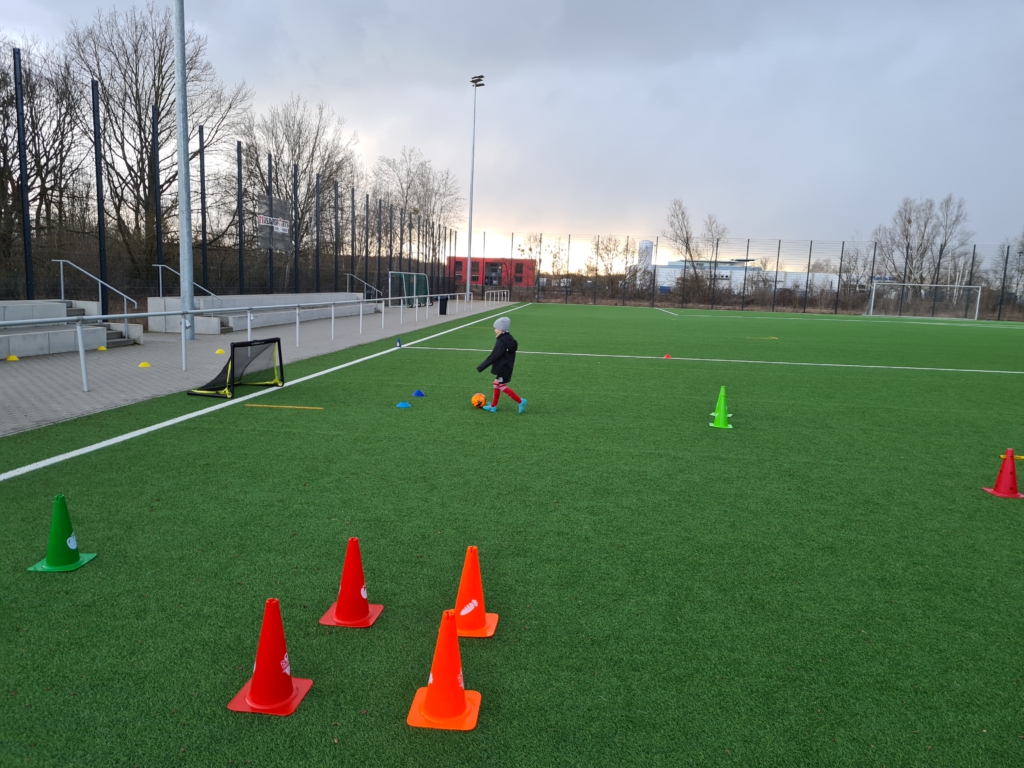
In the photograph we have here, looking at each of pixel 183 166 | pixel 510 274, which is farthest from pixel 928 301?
pixel 183 166

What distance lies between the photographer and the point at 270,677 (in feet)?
8.72

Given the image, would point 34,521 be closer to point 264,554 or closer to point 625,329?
point 264,554

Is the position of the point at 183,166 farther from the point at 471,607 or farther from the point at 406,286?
the point at 406,286

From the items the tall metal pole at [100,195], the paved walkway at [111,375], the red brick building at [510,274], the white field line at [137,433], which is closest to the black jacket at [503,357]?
the white field line at [137,433]

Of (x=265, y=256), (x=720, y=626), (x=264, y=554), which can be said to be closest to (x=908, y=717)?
(x=720, y=626)

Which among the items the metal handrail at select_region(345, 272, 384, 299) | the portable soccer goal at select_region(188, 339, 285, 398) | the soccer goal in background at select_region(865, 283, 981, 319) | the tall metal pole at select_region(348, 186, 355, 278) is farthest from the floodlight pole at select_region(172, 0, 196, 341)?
the soccer goal in background at select_region(865, 283, 981, 319)

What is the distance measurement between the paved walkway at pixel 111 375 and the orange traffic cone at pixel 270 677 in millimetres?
5909

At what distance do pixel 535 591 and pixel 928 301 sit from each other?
57589mm

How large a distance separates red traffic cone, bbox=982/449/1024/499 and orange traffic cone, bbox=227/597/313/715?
5.78 metres

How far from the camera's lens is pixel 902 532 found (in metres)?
4.75

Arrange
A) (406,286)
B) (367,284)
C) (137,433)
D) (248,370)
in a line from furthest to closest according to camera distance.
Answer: (406,286) < (367,284) < (248,370) < (137,433)

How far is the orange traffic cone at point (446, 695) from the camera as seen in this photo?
8.54 ft

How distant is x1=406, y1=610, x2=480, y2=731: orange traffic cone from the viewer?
260 centimetres

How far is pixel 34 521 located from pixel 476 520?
118 inches
